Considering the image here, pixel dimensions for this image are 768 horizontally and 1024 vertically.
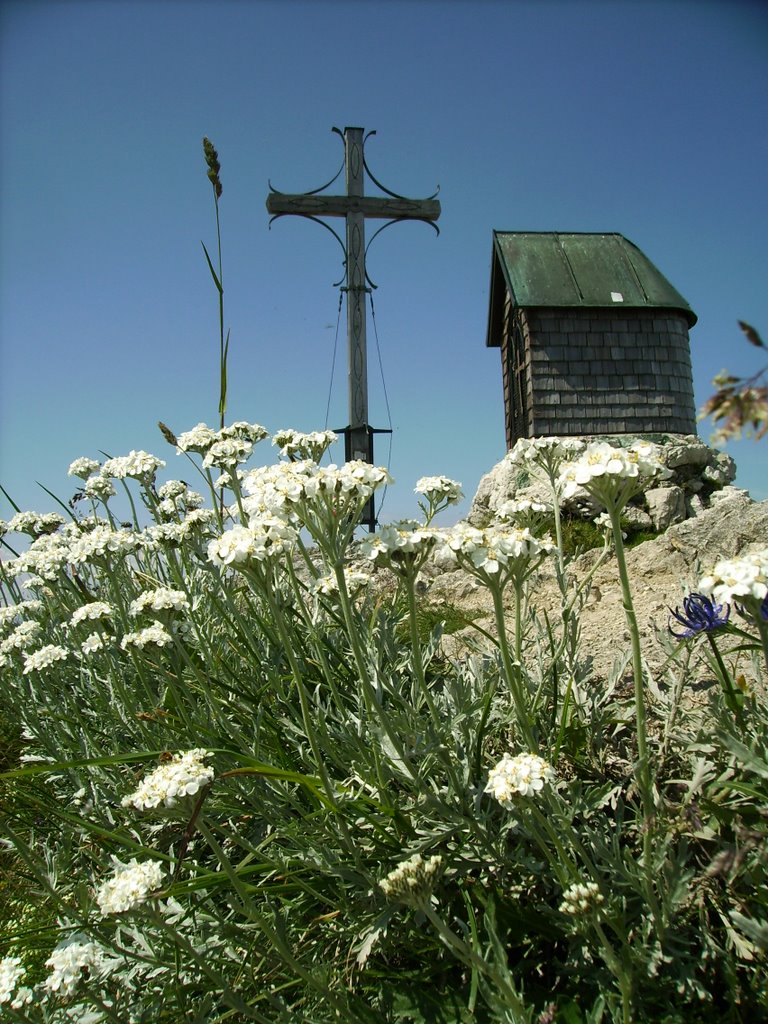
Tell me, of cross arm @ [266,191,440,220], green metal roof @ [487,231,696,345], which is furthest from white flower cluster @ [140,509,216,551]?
green metal roof @ [487,231,696,345]

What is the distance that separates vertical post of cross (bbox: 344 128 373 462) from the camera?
32.5 ft

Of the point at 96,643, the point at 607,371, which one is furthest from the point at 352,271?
the point at 96,643

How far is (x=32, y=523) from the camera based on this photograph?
14.8ft

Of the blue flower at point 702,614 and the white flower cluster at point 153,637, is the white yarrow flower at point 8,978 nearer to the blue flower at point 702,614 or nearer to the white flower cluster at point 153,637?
the white flower cluster at point 153,637

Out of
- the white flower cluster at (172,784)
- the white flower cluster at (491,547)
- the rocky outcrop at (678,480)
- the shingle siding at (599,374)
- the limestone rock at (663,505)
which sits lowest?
the white flower cluster at (172,784)

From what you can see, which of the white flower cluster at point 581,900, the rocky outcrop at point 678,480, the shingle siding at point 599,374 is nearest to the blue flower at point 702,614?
the white flower cluster at point 581,900

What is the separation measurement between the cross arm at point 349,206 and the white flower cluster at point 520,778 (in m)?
10.1

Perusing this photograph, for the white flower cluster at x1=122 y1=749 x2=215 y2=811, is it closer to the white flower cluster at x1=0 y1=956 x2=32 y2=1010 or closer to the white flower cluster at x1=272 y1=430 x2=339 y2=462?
the white flower cluster at x1=0 y1=956 x2=32 y2=1010

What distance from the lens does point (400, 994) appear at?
6.27 feet

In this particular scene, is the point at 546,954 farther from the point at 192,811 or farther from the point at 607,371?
the point at 607,371

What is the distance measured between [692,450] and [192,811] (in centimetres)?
1182

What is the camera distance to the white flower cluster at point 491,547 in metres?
1.86

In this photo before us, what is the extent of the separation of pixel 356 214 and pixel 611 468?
9.83 metres

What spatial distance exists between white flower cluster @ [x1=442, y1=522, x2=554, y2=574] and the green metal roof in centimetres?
1273
